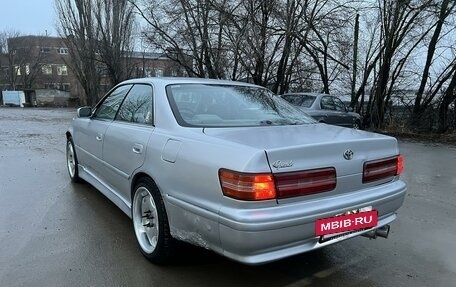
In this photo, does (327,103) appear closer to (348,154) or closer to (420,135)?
Result: (420,135)

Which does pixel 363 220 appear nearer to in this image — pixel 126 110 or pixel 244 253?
pixel 244 253

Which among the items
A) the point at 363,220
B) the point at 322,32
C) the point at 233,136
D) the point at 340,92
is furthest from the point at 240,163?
the point at 340,92

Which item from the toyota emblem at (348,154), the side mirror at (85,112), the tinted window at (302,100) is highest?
the tinted window at (302,100)

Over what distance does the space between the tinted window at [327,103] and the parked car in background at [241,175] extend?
7.94m

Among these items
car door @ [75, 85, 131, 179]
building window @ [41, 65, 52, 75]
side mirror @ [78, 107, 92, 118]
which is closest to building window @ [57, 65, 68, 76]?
building window @ [41, 65, 52, 75]

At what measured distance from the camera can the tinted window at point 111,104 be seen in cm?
445

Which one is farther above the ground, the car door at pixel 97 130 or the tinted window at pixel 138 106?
the tinted window at pixel 138 106

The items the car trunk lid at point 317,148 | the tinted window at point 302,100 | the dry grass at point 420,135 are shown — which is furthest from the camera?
the dry grass at point 420,135

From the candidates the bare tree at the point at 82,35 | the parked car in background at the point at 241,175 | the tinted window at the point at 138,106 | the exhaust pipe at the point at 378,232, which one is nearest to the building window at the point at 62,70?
the bare tree at the point at 82,35

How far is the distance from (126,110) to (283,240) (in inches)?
91.5

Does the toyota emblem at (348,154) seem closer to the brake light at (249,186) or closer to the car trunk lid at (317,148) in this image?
the car trunk lid at (317,148)

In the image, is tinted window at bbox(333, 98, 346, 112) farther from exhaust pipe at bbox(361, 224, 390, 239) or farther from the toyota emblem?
the toyota emblem

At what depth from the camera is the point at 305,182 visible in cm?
259

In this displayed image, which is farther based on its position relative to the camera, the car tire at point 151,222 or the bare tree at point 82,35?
the bare tree at point 82,35
